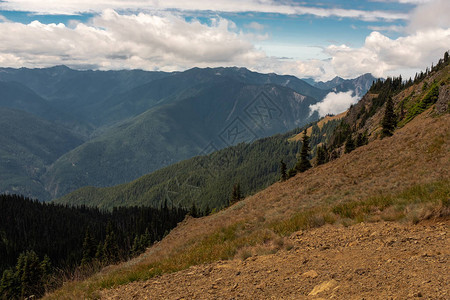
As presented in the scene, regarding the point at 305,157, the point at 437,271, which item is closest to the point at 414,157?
the point at 437,271

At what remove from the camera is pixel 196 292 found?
828cm

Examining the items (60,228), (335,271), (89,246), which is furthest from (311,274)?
(60,228)

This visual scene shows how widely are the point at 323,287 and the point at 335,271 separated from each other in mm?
990

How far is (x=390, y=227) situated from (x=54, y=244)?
6313 inches

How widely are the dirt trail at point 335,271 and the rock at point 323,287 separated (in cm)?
2

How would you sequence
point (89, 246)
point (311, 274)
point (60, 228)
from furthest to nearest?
point (60, 228)
point (89, 246)
point (311, 274)

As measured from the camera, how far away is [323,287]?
690 cm

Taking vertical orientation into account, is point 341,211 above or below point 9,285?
above

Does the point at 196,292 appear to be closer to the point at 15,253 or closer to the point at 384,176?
the point at 384,176

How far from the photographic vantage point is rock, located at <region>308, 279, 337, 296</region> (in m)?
6.80

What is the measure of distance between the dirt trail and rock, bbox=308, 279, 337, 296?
1.0 inches

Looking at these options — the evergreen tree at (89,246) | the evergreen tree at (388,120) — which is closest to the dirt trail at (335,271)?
the evergreen tree at (388,120)

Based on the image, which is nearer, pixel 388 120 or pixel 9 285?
pixel 388 120

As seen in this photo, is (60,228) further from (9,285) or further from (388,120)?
(388,120)
